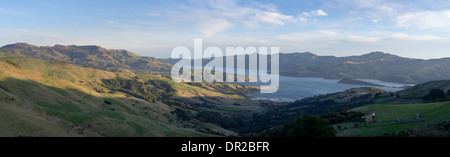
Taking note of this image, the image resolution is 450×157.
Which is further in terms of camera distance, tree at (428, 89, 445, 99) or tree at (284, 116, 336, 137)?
tree at (428, 89, 445, 99)

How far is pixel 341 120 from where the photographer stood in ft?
205

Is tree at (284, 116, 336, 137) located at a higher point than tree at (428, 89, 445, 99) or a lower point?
higher

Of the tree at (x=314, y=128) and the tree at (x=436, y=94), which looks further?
the tree at (x=436, y=94)

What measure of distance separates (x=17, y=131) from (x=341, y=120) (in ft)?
216

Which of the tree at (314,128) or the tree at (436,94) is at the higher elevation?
the tree at (314,128)

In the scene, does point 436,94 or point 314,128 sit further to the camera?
point 436,94

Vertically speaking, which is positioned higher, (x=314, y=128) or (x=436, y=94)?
(x=314, y=128)
